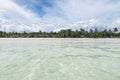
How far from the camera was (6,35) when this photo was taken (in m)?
128

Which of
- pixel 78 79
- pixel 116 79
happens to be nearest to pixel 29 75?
pixel 78 79

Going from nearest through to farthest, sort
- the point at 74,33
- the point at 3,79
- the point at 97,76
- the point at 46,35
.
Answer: the point at 3,79, the point at 97,76, the point at 74,33, the point at 46,35

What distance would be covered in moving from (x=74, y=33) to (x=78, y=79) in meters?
112

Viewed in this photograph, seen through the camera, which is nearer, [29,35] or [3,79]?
[3,79]

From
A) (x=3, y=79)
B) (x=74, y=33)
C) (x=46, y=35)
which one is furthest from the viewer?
(x=46, y=35)

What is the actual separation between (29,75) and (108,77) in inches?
180

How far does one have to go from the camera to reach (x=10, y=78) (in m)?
9.29

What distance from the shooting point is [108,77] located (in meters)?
9.67

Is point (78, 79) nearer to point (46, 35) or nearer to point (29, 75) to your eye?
Result: point (29, 75)

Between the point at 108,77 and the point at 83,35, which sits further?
the point at 83,35

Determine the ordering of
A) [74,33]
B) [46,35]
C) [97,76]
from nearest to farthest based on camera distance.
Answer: [97,76], [74,33], [46,35]

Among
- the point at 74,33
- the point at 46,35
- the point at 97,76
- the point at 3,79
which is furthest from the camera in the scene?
the point at 46,35

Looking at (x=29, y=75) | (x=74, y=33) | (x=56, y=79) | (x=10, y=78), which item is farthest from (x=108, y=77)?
(x=74, y=33)

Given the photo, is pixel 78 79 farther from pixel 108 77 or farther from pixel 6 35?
pixel 6 35
